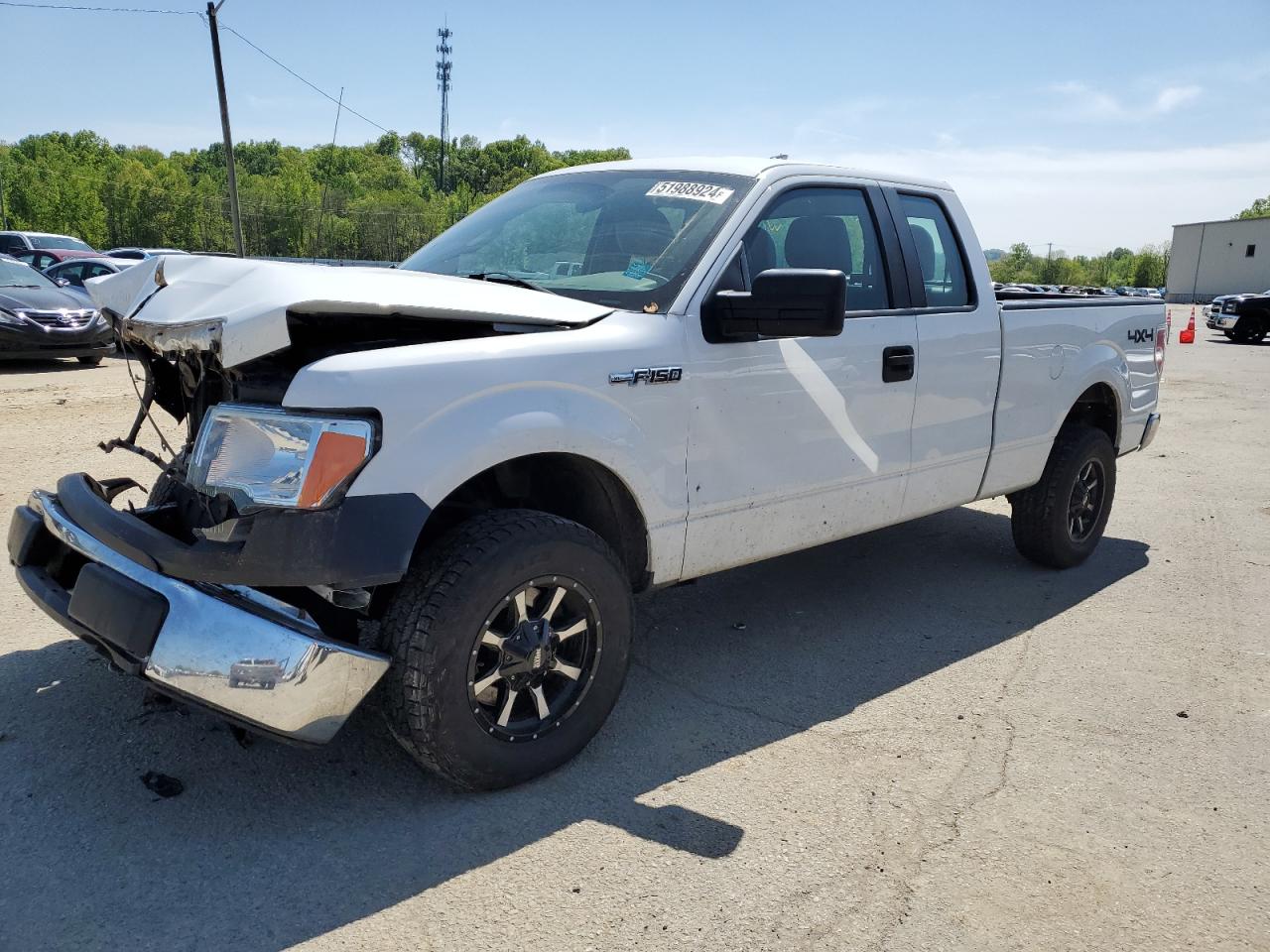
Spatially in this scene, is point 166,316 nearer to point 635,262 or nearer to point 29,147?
point 635,262

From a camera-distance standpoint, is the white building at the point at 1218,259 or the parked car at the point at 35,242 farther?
the white building at the point at 1218,259

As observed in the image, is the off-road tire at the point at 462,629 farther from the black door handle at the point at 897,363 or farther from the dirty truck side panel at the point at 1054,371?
the dirty truck side panel at the point at 1054,371

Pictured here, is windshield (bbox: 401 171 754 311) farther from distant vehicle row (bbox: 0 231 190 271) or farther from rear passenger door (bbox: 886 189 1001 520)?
distant vehicle row (bbox: 0 231 190 271)

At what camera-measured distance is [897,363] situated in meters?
3.95

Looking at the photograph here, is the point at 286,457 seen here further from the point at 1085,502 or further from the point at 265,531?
the point at 1085,502

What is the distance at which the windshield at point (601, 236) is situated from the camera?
11.1 ft

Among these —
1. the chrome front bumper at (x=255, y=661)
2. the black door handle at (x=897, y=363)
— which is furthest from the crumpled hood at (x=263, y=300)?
the black door handle at (x=897, y=363)

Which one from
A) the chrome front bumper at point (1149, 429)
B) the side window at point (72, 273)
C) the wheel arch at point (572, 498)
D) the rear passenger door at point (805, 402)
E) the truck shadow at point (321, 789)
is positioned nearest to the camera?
the truck shadow at point (321, 789)

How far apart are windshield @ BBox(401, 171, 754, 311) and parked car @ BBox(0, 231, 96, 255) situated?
75.2ft

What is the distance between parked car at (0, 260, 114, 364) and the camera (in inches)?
462

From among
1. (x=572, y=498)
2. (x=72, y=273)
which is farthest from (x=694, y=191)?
(x=72, y=273)

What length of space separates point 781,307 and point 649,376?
461 mm

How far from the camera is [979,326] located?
14.5ft

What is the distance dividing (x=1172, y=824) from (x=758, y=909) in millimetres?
1396
